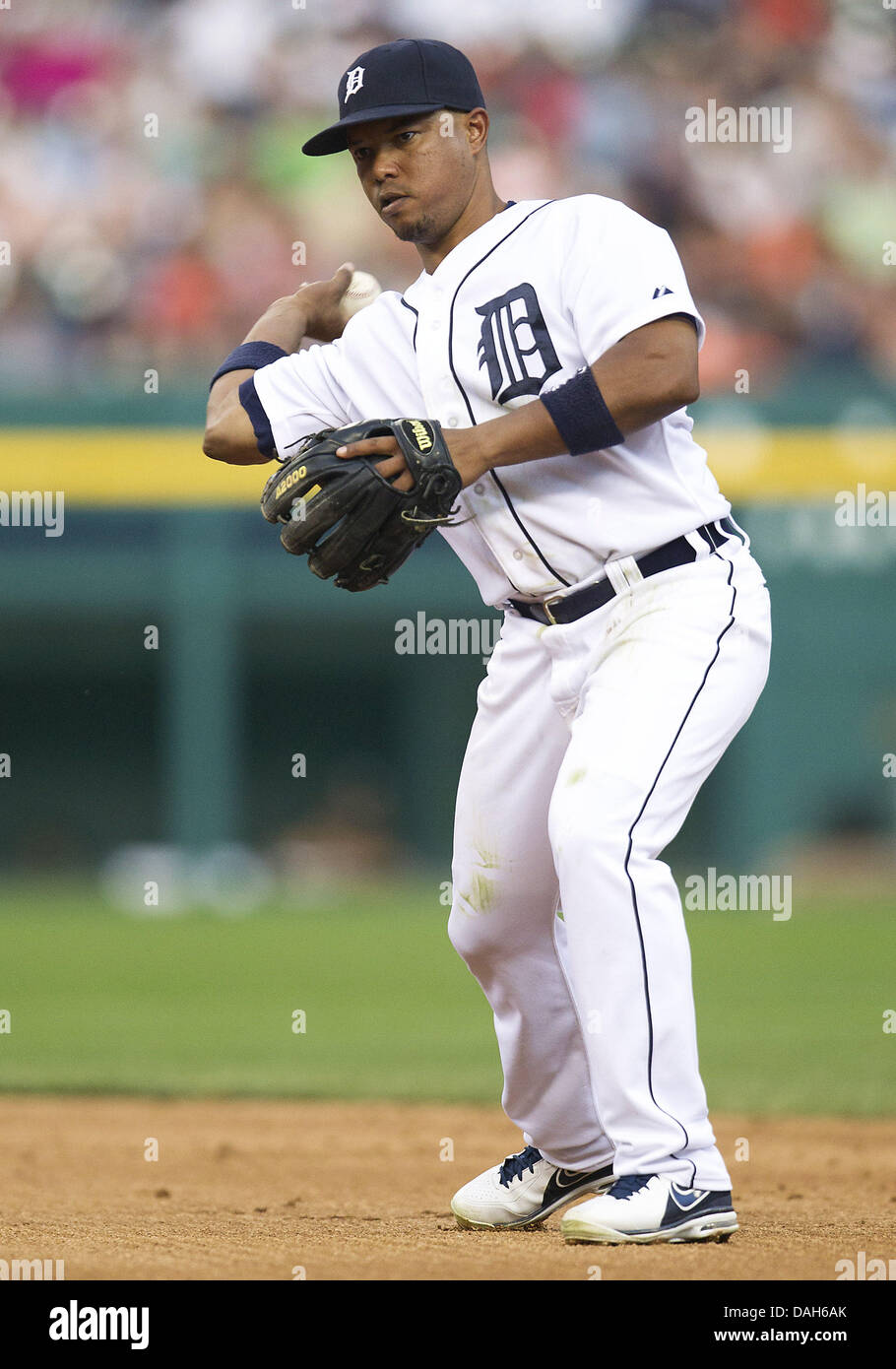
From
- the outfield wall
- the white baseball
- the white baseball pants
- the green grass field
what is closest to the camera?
the white baseball pants

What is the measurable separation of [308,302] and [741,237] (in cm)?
970

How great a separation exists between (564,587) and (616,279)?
0.49 metres

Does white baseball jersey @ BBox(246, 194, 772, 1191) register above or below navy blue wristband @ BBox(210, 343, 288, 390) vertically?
below

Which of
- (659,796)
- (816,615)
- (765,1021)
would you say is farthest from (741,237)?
(659,796)

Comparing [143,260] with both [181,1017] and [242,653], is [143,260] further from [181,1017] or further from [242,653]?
[181,1017]

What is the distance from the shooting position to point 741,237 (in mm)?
12328

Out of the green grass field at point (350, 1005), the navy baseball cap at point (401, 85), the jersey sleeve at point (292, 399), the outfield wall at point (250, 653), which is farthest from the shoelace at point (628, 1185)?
the outfield wall at point (250, 653)

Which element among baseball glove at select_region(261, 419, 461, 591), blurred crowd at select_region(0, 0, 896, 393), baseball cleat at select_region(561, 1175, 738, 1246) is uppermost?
blurred crowd at select_region(0, 0, 896, 393)

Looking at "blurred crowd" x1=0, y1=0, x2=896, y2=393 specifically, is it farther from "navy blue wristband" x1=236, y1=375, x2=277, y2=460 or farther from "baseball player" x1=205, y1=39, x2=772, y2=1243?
"baseball player" x1=205, y1=39, x2=772, y2=1243

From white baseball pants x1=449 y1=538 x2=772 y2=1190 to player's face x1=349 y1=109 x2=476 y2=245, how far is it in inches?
28.0

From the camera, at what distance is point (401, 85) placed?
2.76m

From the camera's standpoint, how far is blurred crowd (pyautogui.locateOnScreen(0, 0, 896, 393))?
1184 centimetres

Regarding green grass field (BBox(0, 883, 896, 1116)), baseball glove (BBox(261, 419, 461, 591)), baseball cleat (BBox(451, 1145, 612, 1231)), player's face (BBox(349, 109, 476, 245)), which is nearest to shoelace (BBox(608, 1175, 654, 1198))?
baseball cleat (BBox(451, 1145, 612, 1231))

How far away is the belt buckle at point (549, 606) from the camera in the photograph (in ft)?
9.07
